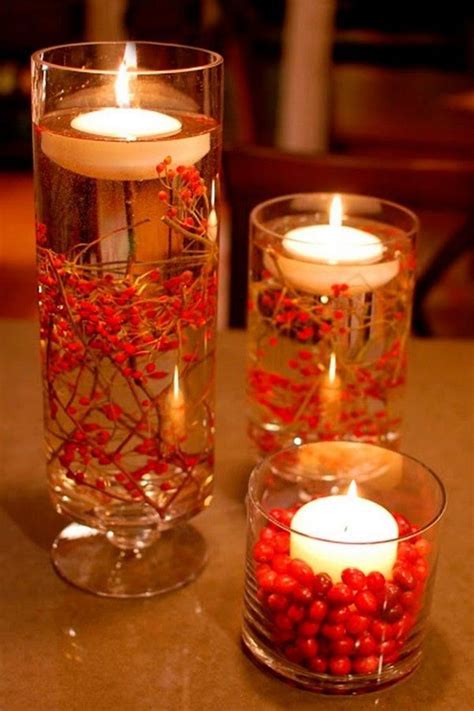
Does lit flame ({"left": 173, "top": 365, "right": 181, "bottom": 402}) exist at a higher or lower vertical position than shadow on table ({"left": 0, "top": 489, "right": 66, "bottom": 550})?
higher

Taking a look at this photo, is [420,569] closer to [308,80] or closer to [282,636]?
[282,636]

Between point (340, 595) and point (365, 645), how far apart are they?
4cm

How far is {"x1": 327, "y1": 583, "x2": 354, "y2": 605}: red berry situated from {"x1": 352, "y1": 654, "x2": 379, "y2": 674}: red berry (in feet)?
0.14

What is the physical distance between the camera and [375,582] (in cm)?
64

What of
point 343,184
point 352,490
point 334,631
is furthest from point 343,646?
point 343,184

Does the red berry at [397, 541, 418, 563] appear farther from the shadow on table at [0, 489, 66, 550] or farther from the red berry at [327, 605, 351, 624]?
the shadow on table at [0, 489, 66, 550]

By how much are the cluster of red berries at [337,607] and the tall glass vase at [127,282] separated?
0.38ft

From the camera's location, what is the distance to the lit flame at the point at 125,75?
0.69 meters

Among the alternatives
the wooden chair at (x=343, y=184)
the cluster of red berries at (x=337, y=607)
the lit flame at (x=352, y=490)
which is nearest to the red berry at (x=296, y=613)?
the cluster of red berries at (x=337, y=607)

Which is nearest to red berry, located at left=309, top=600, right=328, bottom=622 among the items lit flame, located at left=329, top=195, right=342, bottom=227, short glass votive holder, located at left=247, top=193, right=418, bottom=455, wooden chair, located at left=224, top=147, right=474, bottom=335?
short glass votive holder, located at left=247, top=193, right=418, bottom=455

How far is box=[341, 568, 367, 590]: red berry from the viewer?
0.64m

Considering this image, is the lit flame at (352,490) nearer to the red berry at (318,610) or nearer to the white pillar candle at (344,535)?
the white pillar candle at (344,535)

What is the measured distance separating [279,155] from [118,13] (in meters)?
2.70

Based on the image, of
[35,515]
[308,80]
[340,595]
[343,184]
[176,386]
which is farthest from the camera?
[308,80]
